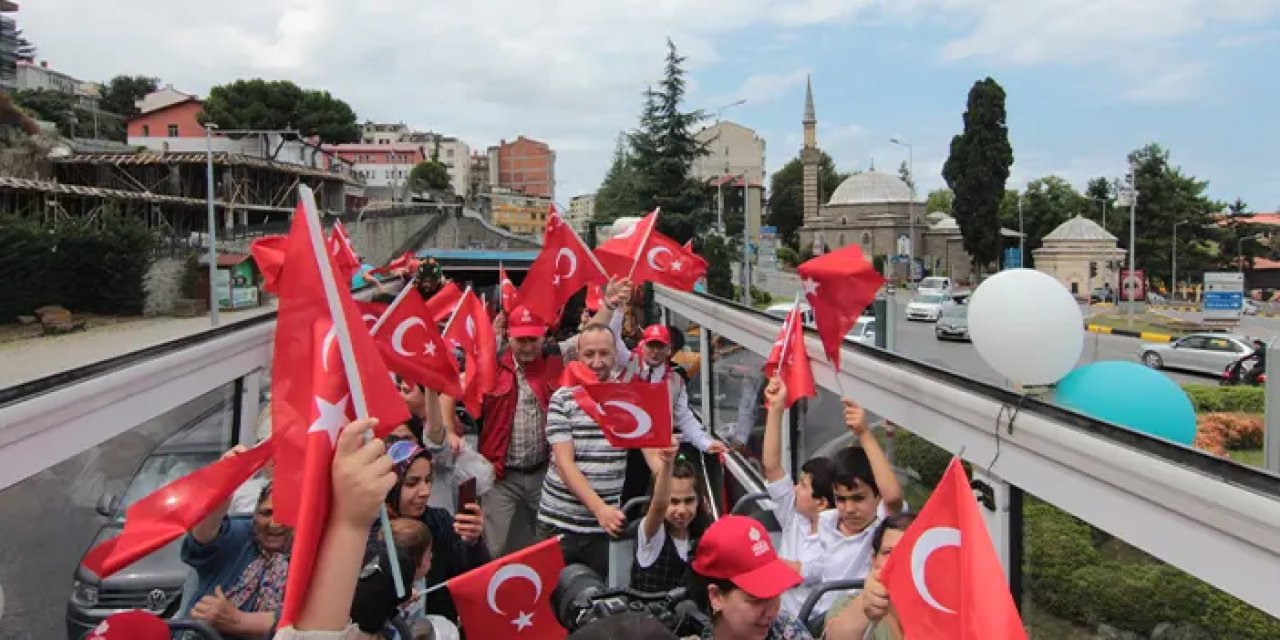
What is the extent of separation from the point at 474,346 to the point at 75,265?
38.3 metres

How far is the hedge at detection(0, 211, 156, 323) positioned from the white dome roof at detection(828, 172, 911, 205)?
7313cm

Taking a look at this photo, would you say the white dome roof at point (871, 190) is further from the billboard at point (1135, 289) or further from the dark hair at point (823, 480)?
the dark hair at point (823, 480)

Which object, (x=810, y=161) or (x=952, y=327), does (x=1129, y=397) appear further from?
(x=810, y=161)

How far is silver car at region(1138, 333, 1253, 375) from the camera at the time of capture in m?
28.3

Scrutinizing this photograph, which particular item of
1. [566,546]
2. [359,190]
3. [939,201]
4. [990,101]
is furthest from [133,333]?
[939,201]

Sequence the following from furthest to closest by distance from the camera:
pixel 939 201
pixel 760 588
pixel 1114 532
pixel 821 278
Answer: pixel 939 201 → pixel 821 278 → pixel 760 588 → pixel 1114 532

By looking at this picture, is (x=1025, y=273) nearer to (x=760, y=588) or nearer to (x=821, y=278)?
(x=821, y=278)

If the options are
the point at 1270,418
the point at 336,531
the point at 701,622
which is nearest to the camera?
the point at 336,531

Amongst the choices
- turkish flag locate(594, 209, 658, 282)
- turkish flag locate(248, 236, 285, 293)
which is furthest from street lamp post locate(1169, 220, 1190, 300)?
turkish flag locate(248, 236, 285, 293)

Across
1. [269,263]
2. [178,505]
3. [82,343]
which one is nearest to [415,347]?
[269,263]

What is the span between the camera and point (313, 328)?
2.46 metres

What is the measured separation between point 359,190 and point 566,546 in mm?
88583

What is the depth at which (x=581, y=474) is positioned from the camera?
15.0ft

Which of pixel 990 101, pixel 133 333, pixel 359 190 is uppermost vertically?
pixel 990 101
